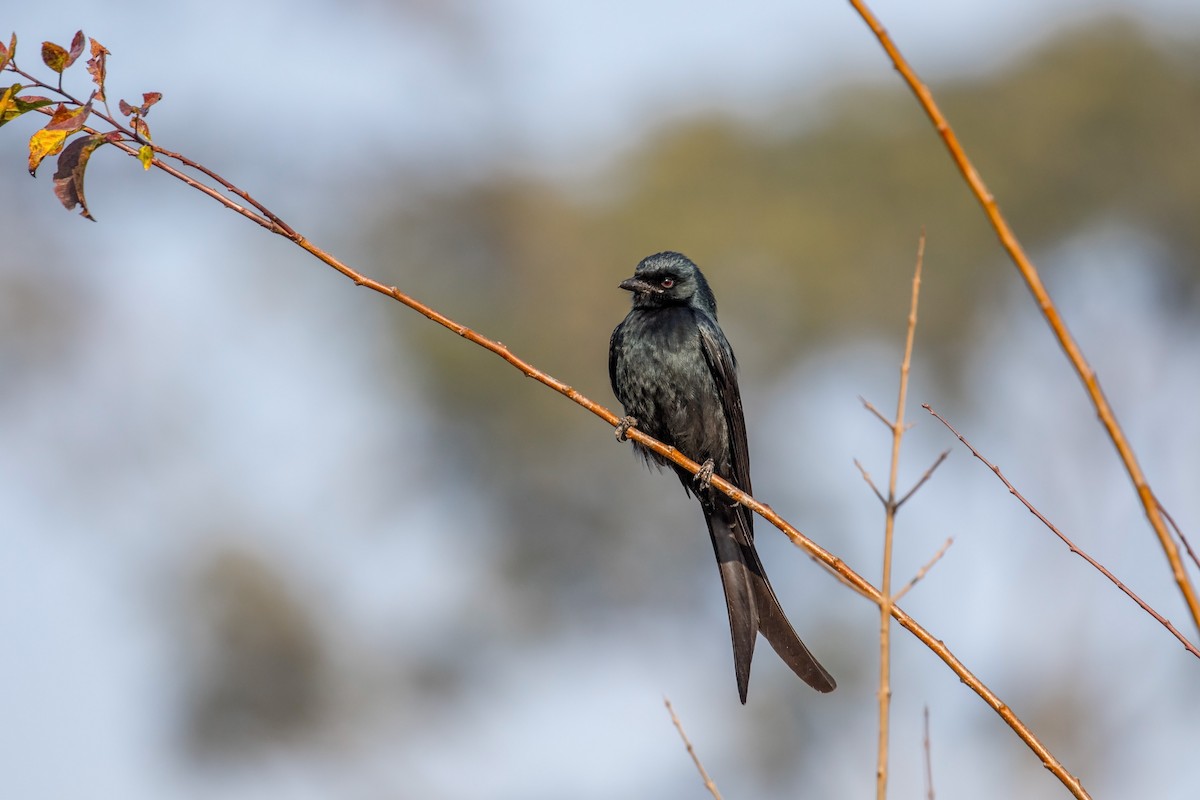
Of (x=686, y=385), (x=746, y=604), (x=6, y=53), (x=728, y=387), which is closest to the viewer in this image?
(x=6, y=53)

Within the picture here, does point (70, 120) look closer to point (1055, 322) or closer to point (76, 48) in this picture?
point (76, 48)

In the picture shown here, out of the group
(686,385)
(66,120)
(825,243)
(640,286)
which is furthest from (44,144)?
(825,243)

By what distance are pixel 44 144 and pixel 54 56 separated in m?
0.20

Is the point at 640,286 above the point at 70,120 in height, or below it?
above

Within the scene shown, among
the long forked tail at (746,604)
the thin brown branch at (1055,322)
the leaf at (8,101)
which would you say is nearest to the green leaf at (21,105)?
the leaf at (8,101)

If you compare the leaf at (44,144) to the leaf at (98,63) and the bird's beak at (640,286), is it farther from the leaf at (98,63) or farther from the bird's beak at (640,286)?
the bird's beak at (640,286)

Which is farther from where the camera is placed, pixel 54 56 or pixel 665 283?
pixel 665 283

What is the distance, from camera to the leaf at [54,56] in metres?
2.95

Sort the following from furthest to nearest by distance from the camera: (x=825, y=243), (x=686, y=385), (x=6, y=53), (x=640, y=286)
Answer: (x=825, y=243) → (x=640, y=286) → (x=686, y=385) → (x=6, y=53)

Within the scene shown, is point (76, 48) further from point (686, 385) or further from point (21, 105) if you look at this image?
point (686, 385)

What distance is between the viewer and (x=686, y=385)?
544cm

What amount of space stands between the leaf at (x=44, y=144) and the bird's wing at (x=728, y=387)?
3.07 m

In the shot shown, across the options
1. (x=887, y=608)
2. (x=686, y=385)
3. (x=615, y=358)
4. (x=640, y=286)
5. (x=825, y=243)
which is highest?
(x=825, y=243)

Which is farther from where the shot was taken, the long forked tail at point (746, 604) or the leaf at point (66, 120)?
the long forked tail at point (746, 604)
